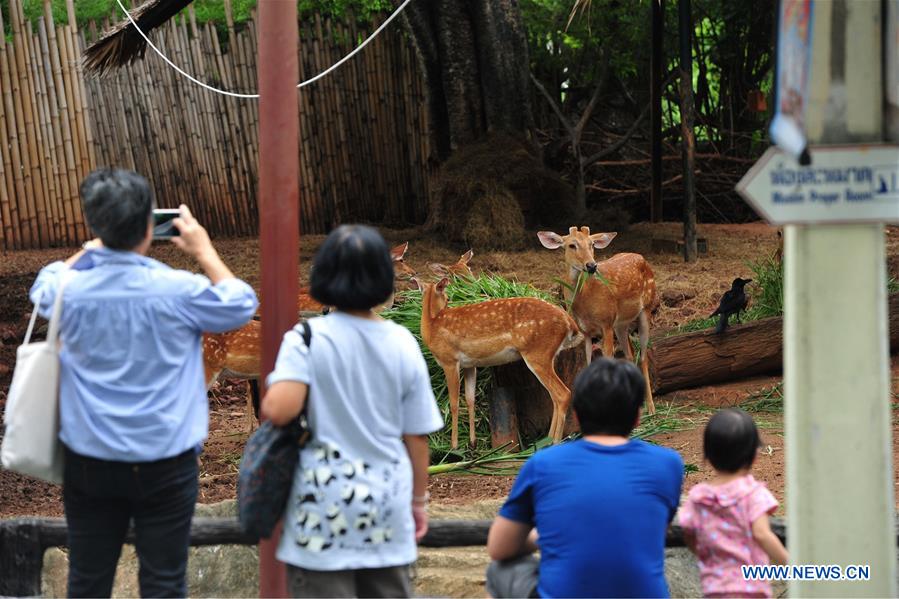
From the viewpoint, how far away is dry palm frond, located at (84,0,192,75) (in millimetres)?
8648

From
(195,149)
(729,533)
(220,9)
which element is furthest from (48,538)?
(220,9)

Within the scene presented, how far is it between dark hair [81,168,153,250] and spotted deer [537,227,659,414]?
4.38 m

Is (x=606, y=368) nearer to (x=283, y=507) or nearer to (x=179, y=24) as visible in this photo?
(x=283, y=507)

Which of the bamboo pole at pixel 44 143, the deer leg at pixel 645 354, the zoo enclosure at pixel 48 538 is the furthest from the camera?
the bamboo pole at pixel 44 143

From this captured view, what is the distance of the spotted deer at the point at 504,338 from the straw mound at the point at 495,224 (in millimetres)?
4171

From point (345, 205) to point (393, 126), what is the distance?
3.26 ft

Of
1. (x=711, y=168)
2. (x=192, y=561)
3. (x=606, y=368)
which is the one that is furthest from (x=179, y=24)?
(x=606, y=368)

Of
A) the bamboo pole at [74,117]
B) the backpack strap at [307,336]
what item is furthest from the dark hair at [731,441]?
the bamboo pole at [74,117]

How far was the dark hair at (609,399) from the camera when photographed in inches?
Answer: 126

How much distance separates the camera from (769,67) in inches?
562

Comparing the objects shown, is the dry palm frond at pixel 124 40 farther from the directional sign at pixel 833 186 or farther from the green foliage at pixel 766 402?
the directional sign at pixel 833 186

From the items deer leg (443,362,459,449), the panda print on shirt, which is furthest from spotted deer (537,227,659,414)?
the panda print on shirt

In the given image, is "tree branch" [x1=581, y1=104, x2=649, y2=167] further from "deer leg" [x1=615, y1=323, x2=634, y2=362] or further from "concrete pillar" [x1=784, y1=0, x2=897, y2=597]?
"concrete pillar" [x1=784, y1=0, x2=897, y2=597]

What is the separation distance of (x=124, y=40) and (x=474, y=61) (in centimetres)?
395
